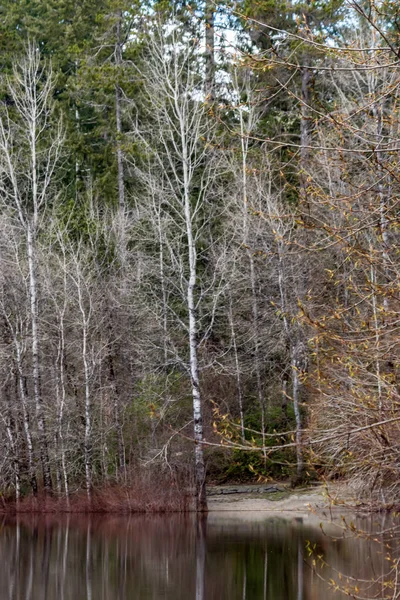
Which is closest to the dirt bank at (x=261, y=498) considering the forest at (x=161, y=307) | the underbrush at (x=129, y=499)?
the forest at (x=161, y=307)

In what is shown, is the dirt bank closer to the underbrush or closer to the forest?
the forest

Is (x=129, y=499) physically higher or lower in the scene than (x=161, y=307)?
lower

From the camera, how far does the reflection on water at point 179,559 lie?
13547 millimetres

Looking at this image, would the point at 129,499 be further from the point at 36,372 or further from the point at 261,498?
the point at 36,372

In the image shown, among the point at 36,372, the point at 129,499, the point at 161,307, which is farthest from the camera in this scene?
the point at 161,307

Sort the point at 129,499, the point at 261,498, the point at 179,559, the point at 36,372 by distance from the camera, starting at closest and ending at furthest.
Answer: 1. the point at 179,559
2. the point at 129,499
3. the point at 261,498
4. the point at 36,372

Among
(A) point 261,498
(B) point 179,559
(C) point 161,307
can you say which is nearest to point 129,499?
(A) point 261,498

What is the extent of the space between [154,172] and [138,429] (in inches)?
413

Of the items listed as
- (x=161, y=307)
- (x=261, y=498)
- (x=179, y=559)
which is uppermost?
(x=161, y=307)

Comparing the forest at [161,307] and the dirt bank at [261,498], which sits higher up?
the forest at [161,307]

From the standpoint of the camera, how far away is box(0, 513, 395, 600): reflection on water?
1355cm

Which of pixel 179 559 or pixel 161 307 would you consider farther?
pixel 161 307

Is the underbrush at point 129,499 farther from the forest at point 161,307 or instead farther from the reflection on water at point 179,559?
the reflection on water at point 179,559

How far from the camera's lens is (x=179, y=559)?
1652 cm
